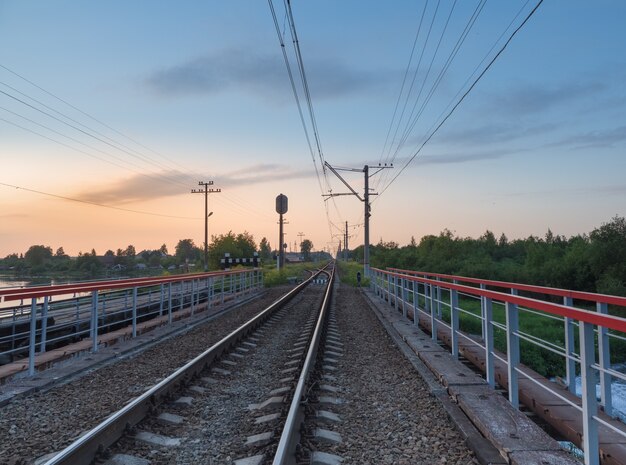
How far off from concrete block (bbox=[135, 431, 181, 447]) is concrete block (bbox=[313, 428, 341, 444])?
3.92 feet

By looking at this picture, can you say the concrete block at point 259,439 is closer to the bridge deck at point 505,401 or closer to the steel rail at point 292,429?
the steel rail at point 292,429

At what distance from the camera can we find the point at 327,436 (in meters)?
4.18

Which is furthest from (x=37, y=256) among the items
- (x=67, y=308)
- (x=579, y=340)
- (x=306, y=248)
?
(x=306, y=248)

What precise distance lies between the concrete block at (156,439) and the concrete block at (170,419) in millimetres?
333

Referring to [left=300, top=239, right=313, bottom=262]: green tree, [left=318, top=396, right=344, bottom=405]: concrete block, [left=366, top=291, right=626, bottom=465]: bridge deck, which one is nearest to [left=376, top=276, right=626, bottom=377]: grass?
[left=366, top=291, right=626, bottom=465]: bridge deck

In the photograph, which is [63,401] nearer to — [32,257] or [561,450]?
[561,450]

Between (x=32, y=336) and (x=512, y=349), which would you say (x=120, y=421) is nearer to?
(x=32, y=336)

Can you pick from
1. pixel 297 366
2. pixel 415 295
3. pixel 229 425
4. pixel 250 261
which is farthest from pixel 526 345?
pixel 250 261

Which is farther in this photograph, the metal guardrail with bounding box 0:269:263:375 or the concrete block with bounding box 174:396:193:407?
the metal guardrail with bounding box 0:269:263:375

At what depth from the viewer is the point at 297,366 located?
6.91 metres

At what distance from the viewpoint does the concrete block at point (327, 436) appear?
162 inches

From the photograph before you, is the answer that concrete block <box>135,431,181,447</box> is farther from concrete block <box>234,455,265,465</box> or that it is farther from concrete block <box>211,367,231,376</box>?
concrete block <box>211,367,231,376</box>

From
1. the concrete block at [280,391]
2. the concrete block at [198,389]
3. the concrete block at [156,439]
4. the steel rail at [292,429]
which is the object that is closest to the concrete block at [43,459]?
the concrete block at [156,439]

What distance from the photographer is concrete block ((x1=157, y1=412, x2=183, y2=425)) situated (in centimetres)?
459
